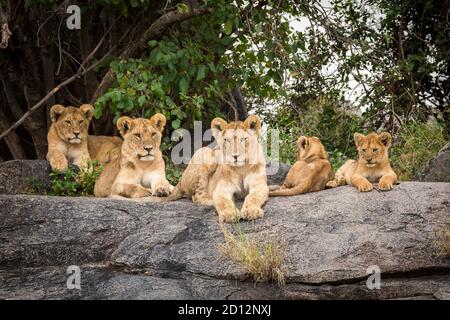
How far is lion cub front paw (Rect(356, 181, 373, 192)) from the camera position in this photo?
727cm

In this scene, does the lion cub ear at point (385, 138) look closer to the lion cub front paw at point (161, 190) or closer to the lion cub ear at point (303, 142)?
the lion cub ear at point (303, 142)

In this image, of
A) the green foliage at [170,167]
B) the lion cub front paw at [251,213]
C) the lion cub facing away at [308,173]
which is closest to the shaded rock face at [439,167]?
the lion cub facing away at [308,173]

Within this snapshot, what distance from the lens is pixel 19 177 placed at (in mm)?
8805

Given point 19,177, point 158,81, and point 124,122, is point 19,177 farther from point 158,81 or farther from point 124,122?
point 158,81

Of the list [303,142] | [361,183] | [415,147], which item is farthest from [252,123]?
[415,147]

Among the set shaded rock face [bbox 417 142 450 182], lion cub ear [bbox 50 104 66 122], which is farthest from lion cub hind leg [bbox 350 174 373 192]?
lion cub ear [bbox 50 104 66 122]

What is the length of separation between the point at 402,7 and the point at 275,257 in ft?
23.6

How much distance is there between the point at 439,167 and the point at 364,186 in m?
2.27

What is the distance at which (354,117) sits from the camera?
11.4 metres

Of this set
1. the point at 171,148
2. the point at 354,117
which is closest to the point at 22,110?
the point at 171,148

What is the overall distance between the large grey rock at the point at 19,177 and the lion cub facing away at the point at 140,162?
113 cm

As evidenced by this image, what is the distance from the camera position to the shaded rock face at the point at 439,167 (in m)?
9.10
